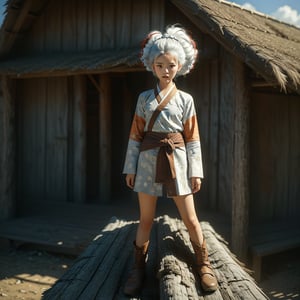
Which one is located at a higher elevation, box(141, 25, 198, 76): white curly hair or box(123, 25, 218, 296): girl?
box(141, 25, 198, 76): white curly hair

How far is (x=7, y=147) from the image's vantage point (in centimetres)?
701

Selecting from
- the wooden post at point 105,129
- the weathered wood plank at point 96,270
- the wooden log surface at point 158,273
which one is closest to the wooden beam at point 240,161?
the wooden log surface at point 158,273

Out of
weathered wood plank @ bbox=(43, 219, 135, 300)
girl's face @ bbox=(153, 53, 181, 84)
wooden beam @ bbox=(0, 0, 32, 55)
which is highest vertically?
wooden beam @ bbox=(0, 0, 32, 55)

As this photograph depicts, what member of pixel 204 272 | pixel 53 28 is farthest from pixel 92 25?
pixel 204 272

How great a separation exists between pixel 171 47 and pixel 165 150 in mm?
777

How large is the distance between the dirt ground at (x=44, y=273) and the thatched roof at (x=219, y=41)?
2.72 m

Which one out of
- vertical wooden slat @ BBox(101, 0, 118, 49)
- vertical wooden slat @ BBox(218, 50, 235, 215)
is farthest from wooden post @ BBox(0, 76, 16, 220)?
vertical wooden slat @ BBox(218, 50, 235, 215)

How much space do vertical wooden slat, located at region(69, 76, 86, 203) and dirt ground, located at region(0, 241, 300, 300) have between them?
135 centimetres

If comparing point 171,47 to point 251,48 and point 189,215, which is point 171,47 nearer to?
point 189,215

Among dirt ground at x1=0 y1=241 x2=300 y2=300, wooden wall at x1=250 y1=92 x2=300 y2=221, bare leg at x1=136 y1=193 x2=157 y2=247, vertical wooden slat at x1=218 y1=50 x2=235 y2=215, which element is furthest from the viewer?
wooden wall at x1=250 y1=92 x2=300 y2=221

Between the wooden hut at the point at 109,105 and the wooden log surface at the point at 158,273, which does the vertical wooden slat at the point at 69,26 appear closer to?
the wooden hut at the point at 109,105

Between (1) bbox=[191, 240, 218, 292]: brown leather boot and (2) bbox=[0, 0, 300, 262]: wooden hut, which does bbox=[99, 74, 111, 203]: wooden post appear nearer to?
(2) bbox=[0, 0, 300, 262]: wooden hut

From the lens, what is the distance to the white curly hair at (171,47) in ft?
10.0

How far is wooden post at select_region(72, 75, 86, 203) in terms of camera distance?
7.32 meters
